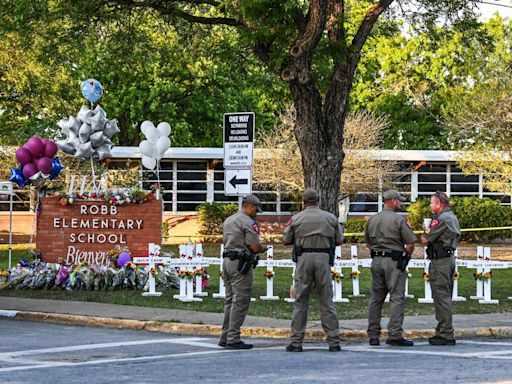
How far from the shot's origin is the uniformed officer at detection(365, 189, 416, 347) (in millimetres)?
13312

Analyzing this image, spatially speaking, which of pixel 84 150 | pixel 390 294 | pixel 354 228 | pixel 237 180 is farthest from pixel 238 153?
pixel 354 228

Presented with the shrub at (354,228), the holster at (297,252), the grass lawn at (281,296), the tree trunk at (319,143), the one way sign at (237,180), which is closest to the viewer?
the holster at (297,252)

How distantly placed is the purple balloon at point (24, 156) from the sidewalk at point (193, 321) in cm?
460

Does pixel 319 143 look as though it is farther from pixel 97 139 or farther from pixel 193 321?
pixel 97 139

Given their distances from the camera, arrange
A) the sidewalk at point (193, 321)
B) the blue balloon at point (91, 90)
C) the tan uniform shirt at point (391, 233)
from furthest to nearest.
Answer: the blue balloon at point (91, 90) < the sidewalk at point (193, 321) < the tan uniform shirt at point (391, 233)

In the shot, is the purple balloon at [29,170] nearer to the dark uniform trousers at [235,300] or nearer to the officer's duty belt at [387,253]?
the dark uniform trousers at [235,300]

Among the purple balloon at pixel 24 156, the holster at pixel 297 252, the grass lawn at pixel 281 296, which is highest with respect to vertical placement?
the purple balloon at pixel 24 156

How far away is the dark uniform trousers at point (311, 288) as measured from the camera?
502 inches

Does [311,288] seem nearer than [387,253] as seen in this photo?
Yes

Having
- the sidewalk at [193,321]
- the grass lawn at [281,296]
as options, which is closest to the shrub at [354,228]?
the grass lawn at [281,296]

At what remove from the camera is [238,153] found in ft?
55.9

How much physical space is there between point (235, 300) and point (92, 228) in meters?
9.28

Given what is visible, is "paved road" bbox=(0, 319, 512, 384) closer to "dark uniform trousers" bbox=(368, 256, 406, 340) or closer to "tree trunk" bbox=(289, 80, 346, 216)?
"dark uniform trousers" bbox=(368, 256, 406, 340)

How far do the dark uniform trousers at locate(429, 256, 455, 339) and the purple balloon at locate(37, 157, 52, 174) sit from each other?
10.6 m
